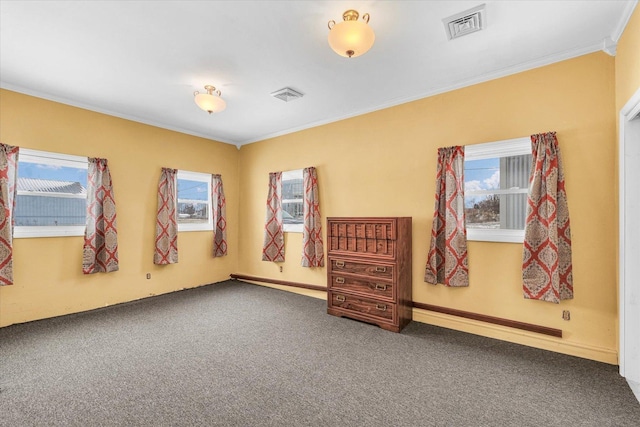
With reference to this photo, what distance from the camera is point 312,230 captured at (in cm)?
443

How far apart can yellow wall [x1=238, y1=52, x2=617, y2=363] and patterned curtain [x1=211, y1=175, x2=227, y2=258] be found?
1.85 m

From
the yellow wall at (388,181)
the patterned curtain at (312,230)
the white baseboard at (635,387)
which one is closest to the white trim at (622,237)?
the white baseboard at (635,387)

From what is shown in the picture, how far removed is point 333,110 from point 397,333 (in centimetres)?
299

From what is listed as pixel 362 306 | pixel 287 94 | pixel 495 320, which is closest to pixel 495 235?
pixel 495 320

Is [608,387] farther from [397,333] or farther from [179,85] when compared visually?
[179,85]

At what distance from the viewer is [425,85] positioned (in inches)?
129

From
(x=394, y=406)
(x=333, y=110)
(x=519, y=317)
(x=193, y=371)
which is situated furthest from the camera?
(x=333, y=110)

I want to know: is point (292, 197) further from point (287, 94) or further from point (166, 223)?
point (166, 223)

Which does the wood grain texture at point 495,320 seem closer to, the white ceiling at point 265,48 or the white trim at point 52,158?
the white ceiling at point 265,48

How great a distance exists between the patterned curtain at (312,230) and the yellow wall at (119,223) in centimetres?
191

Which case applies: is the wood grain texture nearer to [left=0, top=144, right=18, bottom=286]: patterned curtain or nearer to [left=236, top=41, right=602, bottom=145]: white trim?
[left=236, top=41, right=602, bottom=145]: white trim

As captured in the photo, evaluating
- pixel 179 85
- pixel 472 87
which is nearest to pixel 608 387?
pixel 472 87

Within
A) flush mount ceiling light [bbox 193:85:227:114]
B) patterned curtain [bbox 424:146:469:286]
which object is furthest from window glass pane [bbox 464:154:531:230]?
flush mount ceiling light [bbox 193:85:227:114]

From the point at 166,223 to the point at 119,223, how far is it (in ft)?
2.01
